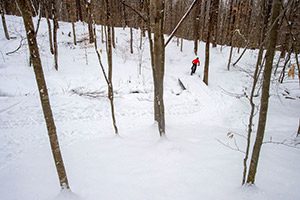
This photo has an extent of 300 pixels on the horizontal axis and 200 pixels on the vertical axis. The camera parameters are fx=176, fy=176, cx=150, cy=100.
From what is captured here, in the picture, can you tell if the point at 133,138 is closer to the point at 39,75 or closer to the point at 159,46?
the point at 159,46

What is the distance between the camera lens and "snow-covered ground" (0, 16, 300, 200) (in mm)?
3676

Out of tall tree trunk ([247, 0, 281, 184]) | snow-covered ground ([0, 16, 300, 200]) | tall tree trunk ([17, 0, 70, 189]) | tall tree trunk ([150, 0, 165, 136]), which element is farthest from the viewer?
tall tree trunk ([150, 0, 165, 136])

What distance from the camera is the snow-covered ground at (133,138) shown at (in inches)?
145

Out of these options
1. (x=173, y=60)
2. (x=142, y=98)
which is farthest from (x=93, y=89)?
(x=173, y=60)

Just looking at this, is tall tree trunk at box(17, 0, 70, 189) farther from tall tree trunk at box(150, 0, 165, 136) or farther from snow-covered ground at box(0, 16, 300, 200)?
tall tree trunk at box(150, 0, 165, 136)

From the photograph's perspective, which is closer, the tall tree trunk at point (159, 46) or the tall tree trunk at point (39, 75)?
the tall tree trunk at point (39, 75)

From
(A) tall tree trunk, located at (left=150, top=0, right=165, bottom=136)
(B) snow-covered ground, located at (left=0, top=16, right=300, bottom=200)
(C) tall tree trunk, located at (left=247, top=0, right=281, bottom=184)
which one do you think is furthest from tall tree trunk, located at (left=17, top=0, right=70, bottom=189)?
(C) tall tree trunk, located at (left=247, top=0, right=281, bottom=184)

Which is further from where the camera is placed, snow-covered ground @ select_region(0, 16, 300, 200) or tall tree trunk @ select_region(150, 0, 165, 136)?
tall tree trunk @ select_region(150, 0, 165, 136)

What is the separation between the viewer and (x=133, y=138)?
6168 mm

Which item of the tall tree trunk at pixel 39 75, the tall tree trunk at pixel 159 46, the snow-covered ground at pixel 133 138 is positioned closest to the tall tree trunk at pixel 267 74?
the snow-covered ground at pixel 133 138

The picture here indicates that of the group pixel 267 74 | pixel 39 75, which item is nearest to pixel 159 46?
pixel 267 74

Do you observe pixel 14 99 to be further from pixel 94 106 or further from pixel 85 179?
pixel 85 179

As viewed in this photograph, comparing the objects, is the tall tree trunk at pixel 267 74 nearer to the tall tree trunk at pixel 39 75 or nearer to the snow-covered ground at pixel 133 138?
the snow-covered ground at pixel 133 138

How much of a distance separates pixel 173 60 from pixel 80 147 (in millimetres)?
16742
